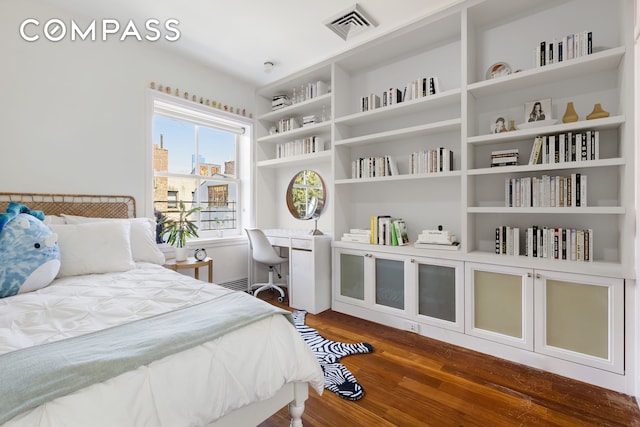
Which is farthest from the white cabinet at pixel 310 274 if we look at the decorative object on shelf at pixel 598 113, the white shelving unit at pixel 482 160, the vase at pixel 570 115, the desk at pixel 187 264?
the decorative object on shelf at pixel 598 113

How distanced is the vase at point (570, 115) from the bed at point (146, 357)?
7.74 feet

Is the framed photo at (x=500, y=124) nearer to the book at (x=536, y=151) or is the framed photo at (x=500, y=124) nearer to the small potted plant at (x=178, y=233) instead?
the book at (x=536, y=151)

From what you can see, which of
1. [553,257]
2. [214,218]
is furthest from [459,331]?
[214,218]

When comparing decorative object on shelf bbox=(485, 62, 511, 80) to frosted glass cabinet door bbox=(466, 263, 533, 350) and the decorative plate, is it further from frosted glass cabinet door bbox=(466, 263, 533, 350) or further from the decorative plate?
frosted glass cabinet door bbox=(466, 263, 533, 350)

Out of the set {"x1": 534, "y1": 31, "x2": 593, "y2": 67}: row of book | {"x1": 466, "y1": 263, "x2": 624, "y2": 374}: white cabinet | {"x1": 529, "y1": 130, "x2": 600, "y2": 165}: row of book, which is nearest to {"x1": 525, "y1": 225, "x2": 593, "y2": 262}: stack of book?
{"x1": 466, "y1": 263, "x2": 624, "y2": 374}: white cabinet

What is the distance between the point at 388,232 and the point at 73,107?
3016mm

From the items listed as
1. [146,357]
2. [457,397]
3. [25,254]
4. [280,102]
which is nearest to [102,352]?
[146,357]

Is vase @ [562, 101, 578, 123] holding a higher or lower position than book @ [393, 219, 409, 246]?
higher

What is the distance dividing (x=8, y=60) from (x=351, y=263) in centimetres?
330

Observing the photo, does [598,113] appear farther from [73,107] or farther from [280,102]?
[73,107]

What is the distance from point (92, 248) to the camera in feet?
6.50

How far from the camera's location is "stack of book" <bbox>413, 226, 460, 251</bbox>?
2484 millimetres

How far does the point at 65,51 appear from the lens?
2469mm

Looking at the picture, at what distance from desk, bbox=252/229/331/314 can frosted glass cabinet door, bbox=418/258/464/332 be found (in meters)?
1.00
